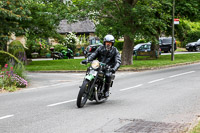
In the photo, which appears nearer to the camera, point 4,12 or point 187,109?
point 187,109

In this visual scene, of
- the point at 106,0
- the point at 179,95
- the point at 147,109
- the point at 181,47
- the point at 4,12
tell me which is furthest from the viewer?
the point at 181,47

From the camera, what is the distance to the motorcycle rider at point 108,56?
955 centimetres

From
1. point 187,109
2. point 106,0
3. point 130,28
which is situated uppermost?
point 106,0

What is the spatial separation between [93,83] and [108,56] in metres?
1.10

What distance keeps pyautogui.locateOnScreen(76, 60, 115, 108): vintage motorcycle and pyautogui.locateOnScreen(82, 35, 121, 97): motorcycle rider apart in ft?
0.48

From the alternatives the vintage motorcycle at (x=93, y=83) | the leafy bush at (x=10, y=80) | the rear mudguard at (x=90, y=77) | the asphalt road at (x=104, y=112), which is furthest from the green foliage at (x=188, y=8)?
the rear mudguard at (x=90, y=77)

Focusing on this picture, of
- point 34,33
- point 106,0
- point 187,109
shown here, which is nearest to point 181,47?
point 34,33

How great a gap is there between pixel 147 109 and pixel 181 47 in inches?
2114

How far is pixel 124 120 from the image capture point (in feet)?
24.8

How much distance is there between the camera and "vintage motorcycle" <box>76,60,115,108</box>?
879 cm

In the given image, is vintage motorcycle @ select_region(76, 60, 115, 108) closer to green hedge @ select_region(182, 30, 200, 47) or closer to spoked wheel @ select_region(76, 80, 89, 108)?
spoked wheel @ select_region(76, 80, 89, 108)

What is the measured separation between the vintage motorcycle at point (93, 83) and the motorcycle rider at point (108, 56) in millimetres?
Result: 147

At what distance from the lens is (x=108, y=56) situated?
9.81 metres

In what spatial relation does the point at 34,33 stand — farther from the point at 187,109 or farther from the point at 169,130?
the point at 169,130
